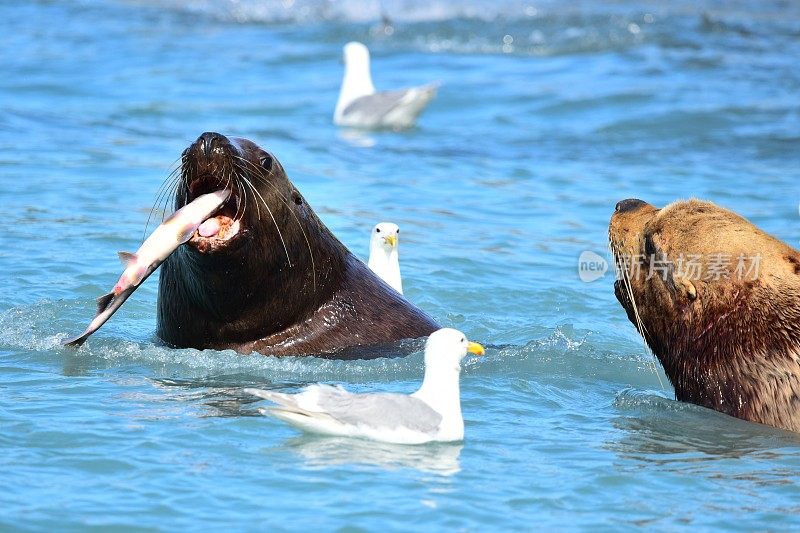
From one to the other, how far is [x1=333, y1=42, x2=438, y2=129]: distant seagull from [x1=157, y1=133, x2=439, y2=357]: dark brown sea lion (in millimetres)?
8173

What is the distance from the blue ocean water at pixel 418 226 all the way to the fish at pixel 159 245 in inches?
15.9

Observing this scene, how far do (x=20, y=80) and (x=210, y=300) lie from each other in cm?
1119

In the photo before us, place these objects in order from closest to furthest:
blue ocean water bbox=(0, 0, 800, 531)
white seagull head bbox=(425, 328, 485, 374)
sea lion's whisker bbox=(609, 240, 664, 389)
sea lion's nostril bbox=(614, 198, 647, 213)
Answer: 1. blue ocean water bbox=(0, 0, 800, 531)
2. white seagull head bbox=(425, 328, 485, 374)
3. sea lion's whisker bbox=(609, 240, 664, 389)
4. sea lion's nostril bbox=(614, 198, 647, 213)

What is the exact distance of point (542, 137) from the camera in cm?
1554

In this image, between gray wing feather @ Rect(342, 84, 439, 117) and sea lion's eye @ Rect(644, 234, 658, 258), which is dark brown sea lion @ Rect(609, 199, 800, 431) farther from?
gray wing feather @ Rect(342, 84, 439, 117)

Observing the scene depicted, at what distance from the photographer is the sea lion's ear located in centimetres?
641

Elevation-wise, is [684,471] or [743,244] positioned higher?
[743,244]

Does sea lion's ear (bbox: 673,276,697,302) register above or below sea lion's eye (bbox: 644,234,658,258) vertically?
below

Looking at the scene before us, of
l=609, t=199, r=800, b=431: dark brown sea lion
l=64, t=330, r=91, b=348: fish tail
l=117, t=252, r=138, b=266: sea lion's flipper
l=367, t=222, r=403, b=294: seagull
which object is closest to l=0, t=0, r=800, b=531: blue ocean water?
l=64, t=330, r=91, b=348: fish tail

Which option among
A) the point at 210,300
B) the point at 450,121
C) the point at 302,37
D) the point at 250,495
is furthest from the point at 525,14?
the point at 250,495

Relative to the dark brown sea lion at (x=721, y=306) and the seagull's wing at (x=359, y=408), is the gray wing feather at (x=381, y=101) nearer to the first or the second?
the dark brown sea lion at (x=721, y=306)

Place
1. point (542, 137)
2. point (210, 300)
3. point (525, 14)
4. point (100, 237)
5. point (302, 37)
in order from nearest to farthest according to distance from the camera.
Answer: point (210, 300), point (100, 237), point (542, 137), point (302, 37), point (525, 14)

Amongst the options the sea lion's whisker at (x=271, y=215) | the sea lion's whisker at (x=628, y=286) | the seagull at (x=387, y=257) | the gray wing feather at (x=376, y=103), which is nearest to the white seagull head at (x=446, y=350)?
the sea lion's whisker at (x=628, y=286)

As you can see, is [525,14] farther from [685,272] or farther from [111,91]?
[685,272]
